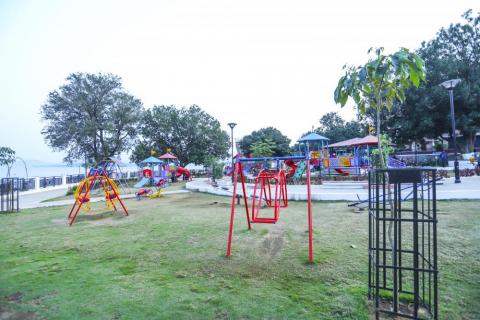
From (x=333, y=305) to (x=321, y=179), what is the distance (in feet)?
48.1

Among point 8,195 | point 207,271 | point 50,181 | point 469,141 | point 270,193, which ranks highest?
point 469,141

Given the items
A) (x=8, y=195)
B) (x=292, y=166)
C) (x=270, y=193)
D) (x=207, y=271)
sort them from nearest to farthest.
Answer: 1. (x=207, y=271)
2. (x=270, y=193)
3. (x=292, y=166)
4. (x=8, y=195)

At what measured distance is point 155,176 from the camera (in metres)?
22.6

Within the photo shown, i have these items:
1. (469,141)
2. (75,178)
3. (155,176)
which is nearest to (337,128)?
(469,141)

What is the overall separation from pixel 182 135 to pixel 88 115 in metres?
10.5

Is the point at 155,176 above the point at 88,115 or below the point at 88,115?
below

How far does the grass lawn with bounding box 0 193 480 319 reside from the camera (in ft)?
9.48

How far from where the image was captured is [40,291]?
3.39 m

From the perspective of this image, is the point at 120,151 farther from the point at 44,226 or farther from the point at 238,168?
the point at 238,168

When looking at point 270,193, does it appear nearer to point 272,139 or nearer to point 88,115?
point 88,115

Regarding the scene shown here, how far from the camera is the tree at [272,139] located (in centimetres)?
4938

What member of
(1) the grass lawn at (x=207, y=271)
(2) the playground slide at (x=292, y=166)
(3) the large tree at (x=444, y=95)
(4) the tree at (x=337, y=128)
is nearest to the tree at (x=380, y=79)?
(1) the grass lawn at (x=207, y=271)

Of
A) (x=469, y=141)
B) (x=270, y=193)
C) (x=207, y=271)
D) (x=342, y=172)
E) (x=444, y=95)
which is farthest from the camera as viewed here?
(x=469, y=141)

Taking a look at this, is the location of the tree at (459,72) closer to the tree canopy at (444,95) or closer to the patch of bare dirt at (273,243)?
the tree canopy at (444,95)
